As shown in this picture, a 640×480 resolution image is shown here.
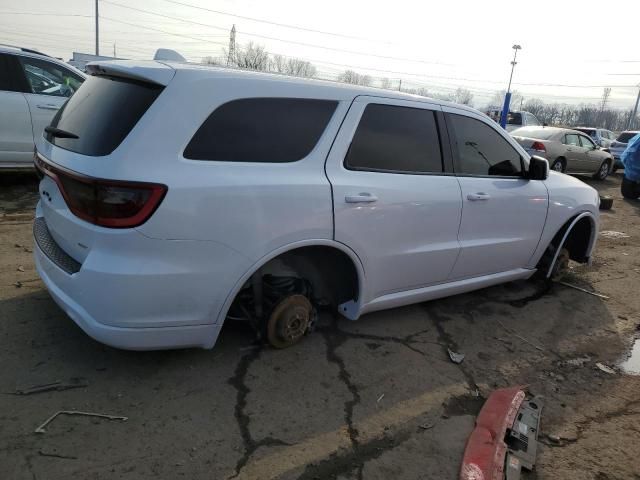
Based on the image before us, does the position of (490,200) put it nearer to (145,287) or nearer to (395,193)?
(395,193)

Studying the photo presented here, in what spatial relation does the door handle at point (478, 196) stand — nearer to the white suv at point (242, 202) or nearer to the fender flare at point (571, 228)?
the white suv at point (242, 202)

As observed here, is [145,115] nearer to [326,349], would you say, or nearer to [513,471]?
[326,349]

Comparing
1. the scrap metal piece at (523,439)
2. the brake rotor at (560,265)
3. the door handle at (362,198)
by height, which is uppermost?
the door handle at (362,198)

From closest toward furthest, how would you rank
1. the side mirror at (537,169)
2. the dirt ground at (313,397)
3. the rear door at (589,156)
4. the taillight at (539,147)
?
the dirt ground at (313,397) → the side mirror at (537,169) → the taillight at (539,147) → the rear door at (589,156)

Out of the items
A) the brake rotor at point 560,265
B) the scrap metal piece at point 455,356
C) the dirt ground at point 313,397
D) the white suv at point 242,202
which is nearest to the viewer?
the dirt ground at point 313,397

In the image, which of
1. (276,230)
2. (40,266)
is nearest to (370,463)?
(276,230)

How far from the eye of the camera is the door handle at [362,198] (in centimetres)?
305

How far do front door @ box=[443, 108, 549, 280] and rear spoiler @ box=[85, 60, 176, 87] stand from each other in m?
2.17

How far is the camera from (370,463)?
2.44m

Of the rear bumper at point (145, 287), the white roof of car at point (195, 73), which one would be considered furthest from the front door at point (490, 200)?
the rear bumper at point (145, 287)

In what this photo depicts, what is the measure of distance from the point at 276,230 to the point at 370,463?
51.2 inches

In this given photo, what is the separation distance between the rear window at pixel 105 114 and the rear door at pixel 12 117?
4.13 m

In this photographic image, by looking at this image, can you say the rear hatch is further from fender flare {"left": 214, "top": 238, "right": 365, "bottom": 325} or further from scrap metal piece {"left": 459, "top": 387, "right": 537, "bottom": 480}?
scrap metal piece {"left": 459, "top": 387, "right": 537, "bottom": 480}

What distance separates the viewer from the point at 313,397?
9.48ft
